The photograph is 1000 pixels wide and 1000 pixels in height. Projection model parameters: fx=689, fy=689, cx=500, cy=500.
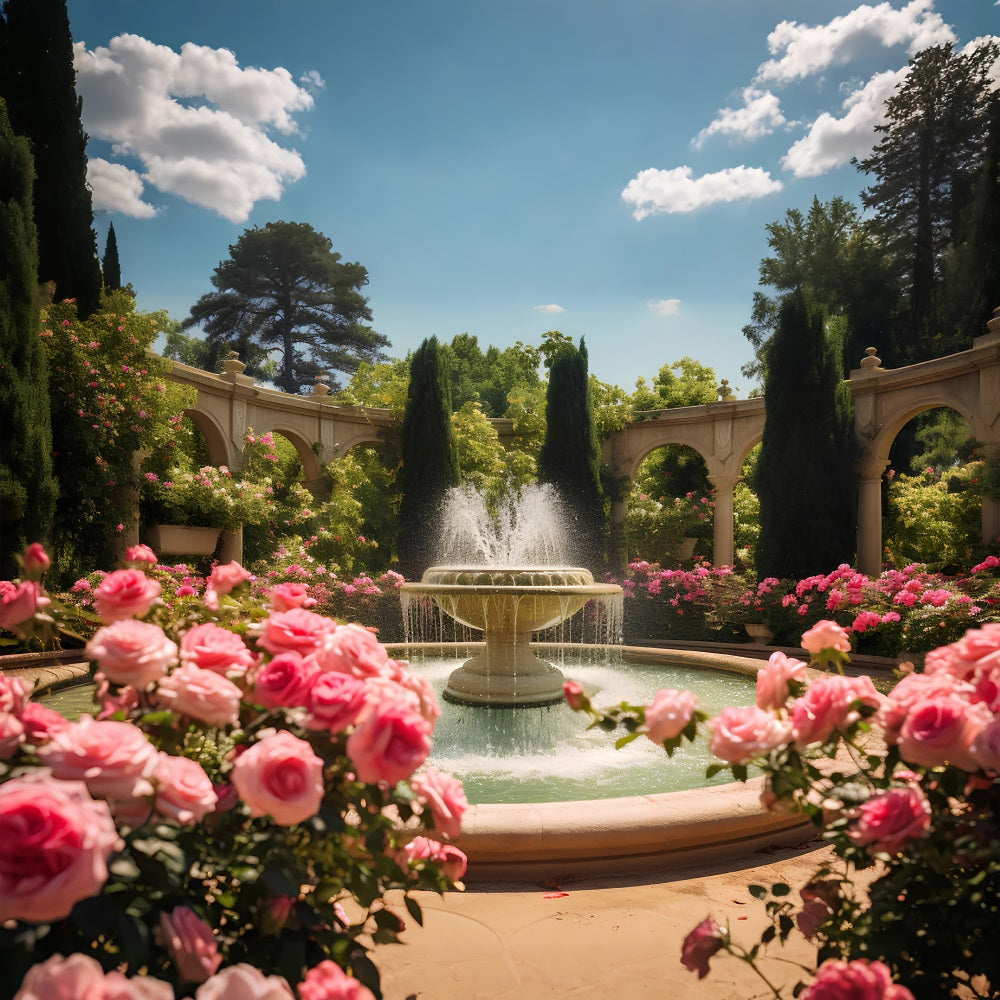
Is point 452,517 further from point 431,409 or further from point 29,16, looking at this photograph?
point 29,16

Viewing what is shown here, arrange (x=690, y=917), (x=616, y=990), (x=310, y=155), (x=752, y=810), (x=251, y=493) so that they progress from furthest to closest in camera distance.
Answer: (x=251, y=493) < (x=310, y=155) < (x=752, y=810) < (x=690, y=917) < (x=616, y=990)

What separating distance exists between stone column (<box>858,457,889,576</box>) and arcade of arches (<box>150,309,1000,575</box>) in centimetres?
2

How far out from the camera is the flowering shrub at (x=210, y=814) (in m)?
0.73

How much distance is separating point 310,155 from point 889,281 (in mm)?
18474

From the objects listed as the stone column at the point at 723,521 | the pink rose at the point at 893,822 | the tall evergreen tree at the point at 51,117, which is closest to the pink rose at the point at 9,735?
the pink rose at the point at 893,822

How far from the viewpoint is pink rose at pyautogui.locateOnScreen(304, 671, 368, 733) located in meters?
1.07

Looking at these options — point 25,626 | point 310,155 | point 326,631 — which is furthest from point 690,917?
point 310,155

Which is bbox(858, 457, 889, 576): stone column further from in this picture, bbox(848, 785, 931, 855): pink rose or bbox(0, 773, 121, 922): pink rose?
bbox(0, 773, 121, 922): pink rose

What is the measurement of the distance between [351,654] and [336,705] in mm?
138

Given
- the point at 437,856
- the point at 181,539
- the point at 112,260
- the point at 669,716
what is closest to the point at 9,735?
the point at 437,856

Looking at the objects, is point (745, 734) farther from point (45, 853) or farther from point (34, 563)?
point (34, 563)

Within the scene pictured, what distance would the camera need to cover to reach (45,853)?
727 millimetres

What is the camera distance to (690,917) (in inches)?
91.4

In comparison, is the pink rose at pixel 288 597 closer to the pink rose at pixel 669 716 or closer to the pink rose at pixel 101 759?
the pink rose at pixel 101 759
